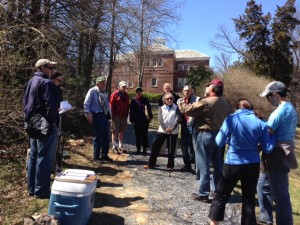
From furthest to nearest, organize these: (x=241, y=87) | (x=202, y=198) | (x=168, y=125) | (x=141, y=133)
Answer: (x=241, y=87) < (x=141, y=133) < (x=168, y=125) < (x=202, y=198)

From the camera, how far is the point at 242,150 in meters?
3.99

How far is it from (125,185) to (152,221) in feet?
4.85

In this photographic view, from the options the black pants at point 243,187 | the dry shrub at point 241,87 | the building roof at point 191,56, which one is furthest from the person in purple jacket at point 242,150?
the building roof at point 191,56

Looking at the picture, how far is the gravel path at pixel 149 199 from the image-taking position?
4.59m

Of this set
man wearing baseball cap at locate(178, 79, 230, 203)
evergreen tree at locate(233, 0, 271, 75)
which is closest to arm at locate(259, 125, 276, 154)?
man wearing baseball cap at locate(178, 79, 230, 203)

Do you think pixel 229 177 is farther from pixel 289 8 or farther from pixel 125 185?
pixel 289 8

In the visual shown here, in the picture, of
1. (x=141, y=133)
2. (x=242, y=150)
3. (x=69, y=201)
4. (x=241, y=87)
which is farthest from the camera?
(x=241, y=87)

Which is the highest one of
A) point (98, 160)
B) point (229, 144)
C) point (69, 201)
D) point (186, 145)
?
point (229, 144)

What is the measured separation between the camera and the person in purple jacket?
3988 mm

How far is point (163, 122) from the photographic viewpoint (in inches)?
267

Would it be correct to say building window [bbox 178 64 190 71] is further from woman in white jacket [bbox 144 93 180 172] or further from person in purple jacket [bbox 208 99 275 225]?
person in purple jacket [bbox 208 99 275 225]

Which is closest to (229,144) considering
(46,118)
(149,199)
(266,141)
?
(266,141)

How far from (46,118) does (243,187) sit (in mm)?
2810

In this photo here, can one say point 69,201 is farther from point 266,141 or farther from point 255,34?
point 255,34
